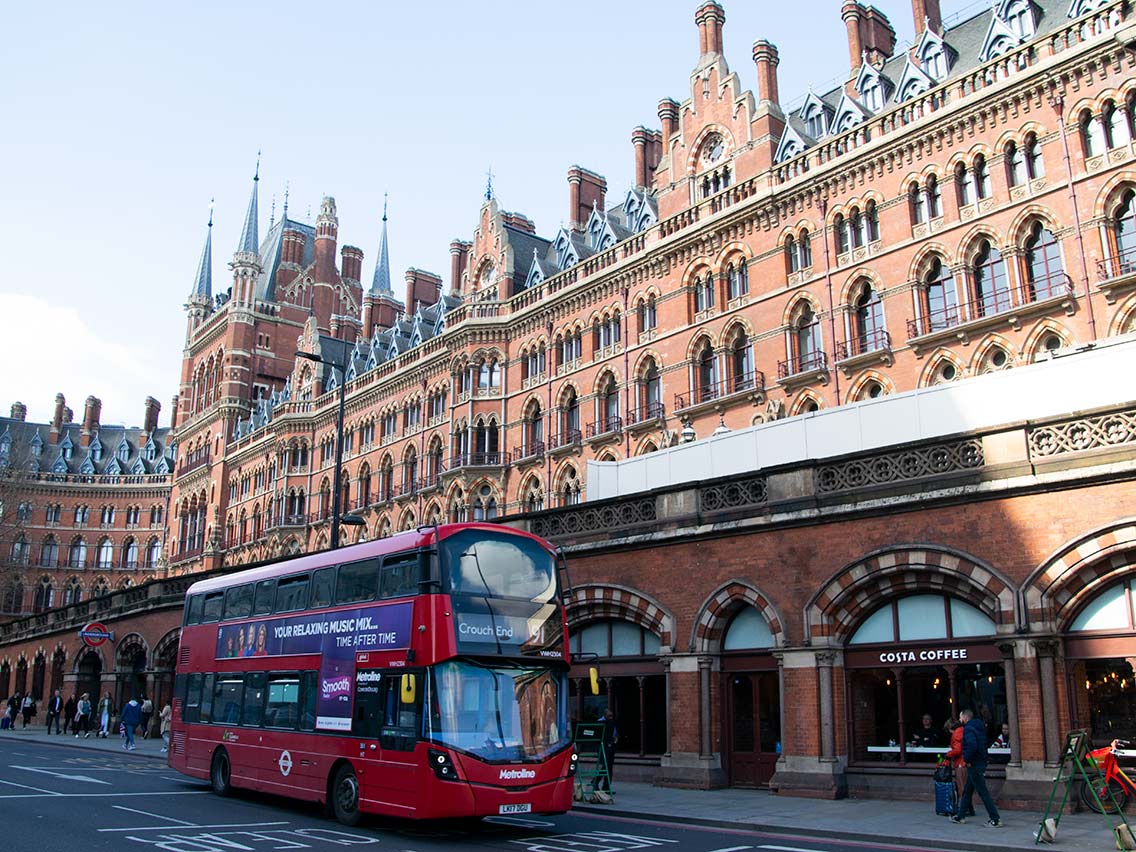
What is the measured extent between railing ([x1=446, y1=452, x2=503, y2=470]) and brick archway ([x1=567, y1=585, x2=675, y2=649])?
2203 cm

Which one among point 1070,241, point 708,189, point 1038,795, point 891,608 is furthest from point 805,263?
point 1038,795

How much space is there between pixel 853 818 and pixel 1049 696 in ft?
11.9

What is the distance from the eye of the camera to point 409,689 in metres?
14.0

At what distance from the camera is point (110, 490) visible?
92938mm

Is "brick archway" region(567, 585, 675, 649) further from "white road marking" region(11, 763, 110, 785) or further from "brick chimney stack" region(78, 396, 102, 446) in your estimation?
"brick chimney stack" region(78, 396, 102, 446)

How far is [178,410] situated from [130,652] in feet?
156

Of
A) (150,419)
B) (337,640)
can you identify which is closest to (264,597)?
(337,640)

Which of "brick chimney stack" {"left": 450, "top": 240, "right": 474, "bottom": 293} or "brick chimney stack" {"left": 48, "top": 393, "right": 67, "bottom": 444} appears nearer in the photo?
"brick chimney stack" {"left": 450, "top": 240, "right": 474, "bottom": 293}

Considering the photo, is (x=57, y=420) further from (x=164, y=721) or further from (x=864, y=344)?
(x=864, y=344)

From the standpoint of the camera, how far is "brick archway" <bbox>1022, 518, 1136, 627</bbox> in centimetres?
1507

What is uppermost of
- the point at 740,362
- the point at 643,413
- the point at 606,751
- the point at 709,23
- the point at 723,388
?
the point at 709,23

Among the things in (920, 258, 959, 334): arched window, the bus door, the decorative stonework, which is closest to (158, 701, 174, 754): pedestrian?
the bus door

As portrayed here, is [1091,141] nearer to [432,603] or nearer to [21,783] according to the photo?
[432,603]

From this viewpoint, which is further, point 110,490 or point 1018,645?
point 110,490
